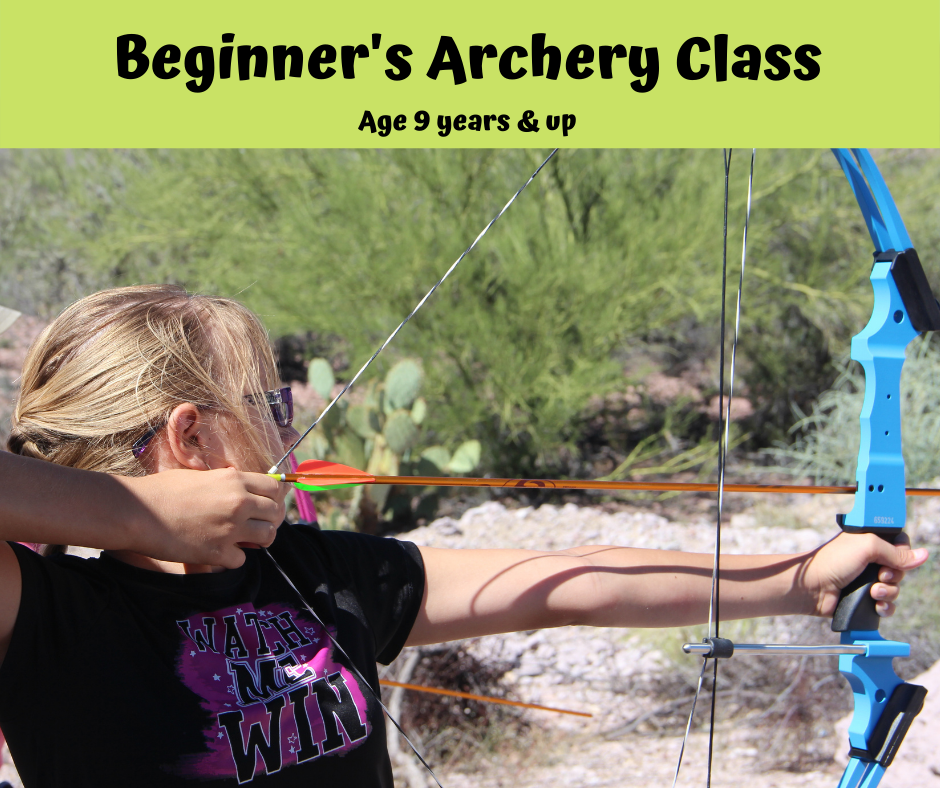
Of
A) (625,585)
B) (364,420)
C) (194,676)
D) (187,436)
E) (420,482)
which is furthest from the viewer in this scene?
(364,420)

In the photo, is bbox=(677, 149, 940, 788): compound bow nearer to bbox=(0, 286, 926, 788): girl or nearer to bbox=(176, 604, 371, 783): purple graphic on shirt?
bbox=(0, 286, 926, 788): girl

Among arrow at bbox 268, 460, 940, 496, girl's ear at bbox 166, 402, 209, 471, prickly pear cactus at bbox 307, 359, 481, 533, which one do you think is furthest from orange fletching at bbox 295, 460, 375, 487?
prickly pear cactus at bbox 307, 359, 481, 533

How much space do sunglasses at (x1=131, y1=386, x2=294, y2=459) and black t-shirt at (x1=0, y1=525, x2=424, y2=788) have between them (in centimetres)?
14

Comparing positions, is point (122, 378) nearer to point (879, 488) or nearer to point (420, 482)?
point (420, 482)

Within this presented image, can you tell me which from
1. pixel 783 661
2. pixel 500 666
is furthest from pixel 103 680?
pixel 783 661

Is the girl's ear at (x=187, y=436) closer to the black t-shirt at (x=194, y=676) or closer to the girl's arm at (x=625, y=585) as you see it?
the black t-shirt at (x=194, y=676)

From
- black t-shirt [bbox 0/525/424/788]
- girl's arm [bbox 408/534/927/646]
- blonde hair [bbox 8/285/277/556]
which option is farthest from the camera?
girl's arm [bbox 408/534/927/646]

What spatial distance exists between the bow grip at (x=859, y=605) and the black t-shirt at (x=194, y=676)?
699mm

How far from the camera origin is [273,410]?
107 centimetres

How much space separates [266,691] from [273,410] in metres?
0.35

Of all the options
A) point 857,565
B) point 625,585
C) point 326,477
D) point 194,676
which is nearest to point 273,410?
Result: point 326,477

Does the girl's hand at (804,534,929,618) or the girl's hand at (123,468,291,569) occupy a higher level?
the girl's hand at (123,468,291,569)

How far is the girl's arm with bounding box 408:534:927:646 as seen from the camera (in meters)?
1.15

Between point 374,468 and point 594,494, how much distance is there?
54.3 inches
